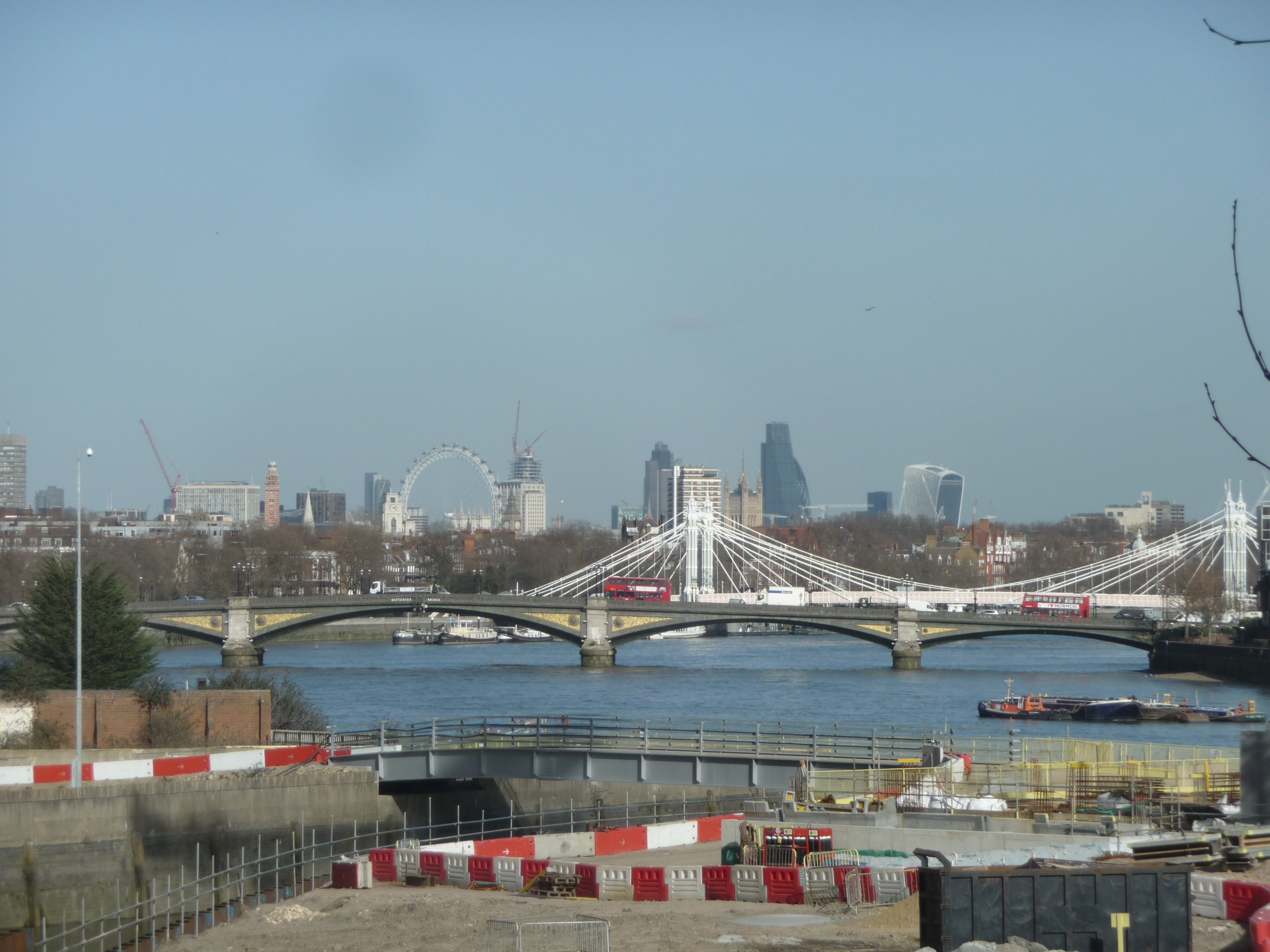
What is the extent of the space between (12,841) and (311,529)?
382 feet

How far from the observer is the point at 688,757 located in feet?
73.6

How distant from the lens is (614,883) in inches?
584

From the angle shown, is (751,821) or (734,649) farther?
(734,649)

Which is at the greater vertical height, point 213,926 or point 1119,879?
point 1119,879

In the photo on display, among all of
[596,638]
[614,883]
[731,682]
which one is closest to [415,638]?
[596,638]

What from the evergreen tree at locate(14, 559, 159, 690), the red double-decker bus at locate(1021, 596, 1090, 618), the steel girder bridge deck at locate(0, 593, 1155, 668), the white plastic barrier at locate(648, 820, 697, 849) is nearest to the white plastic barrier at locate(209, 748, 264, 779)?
the white plastic barrier at locate(648, 820, 697, 849)

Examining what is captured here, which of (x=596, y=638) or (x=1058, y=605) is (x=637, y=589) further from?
(x=596, y=638)

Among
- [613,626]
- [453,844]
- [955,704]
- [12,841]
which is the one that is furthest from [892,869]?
[613,626]

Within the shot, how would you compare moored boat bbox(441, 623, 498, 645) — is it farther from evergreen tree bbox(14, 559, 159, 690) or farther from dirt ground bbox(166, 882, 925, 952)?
dirt ground bbox(166, 882, 925, 952)

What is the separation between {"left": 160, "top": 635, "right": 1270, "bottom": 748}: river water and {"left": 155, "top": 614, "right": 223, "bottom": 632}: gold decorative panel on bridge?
4.61 ft

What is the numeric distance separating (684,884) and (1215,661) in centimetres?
4428

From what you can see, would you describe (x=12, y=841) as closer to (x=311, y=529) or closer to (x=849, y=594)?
(x=849, y=594)

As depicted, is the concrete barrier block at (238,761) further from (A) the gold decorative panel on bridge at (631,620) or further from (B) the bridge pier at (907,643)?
(B) the bridge pier at (907,643)

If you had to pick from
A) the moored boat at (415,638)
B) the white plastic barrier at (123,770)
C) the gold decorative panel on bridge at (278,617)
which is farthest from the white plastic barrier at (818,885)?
the moored boat at (415,638)
